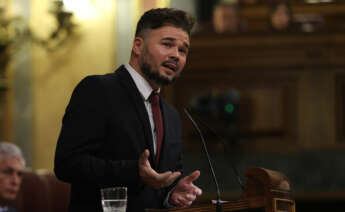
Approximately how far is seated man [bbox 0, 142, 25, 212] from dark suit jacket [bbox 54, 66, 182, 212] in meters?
1.79

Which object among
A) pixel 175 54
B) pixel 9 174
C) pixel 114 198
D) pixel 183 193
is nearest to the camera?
pixel 114 198

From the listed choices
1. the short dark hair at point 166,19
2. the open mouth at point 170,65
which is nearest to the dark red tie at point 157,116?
the open mouth at point 170,65

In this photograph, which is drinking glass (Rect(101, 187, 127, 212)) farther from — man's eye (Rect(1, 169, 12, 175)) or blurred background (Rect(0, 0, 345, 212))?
blurred background (Rect(0, 0, 345, 212))

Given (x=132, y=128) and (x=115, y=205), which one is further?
(x=132, y=128)

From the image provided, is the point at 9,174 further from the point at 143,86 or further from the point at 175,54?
the point at 175,54

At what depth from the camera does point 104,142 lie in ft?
7.14

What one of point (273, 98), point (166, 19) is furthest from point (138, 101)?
point (273, 98)

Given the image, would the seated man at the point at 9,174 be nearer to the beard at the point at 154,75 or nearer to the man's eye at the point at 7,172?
the man's eye at the point at 7,172

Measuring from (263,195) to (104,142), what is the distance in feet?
1.78

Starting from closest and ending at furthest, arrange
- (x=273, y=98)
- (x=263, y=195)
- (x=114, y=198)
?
(x=114, y=198) → (x=263, y=195) → (x=273, y=98)

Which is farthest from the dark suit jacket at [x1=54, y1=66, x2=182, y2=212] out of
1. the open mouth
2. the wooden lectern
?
the wooden lectern

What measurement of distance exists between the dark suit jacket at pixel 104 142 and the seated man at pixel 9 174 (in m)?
1.79

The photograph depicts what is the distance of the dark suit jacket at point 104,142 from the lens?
6.68 feet

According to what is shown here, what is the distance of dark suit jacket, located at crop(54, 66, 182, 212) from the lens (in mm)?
2037
